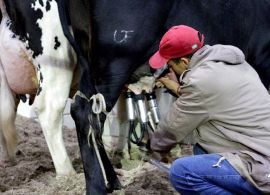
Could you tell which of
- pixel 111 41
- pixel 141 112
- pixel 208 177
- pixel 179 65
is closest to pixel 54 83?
pixel 111 41

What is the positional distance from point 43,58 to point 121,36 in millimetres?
645

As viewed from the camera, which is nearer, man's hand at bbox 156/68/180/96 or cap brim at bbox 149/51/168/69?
cap brim at bbox 149/51/168/69

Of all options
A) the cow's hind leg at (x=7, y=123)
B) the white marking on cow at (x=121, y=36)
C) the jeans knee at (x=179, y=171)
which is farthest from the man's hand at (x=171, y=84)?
the cow's hind leg at (x=7, y=123)

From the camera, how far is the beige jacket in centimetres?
288

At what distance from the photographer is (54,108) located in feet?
14.3

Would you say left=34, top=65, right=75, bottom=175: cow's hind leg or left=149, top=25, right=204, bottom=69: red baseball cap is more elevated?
left=149, top=25, right=204, bottom=69: red baseball cap

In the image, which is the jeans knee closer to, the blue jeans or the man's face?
the blue jeans

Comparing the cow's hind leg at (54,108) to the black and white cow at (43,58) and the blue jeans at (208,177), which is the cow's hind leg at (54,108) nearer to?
the black and white cow at (43,58)

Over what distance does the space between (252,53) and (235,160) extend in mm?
1909

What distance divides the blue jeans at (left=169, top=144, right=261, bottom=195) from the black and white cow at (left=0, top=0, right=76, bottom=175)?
1485 mm

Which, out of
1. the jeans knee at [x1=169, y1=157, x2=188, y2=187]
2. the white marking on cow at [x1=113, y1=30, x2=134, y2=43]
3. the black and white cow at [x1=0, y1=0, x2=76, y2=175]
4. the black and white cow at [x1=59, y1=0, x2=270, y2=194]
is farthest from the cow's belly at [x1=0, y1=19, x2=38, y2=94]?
the jeans knee at [x1=169, y1=157, x2=188, y2=187]

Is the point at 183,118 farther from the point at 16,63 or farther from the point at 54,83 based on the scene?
the point at 16,63

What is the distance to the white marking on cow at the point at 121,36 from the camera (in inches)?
156

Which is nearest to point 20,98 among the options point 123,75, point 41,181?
point 41,181
